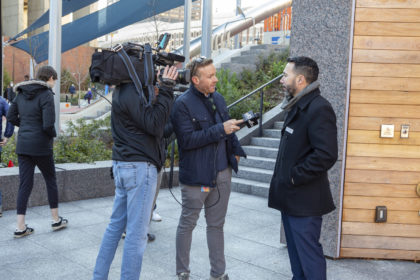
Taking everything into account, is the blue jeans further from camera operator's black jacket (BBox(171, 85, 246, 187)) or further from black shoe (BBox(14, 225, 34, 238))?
black shoe (BBox(14, 225, 34, 238))

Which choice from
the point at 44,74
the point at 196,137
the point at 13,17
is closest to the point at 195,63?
the point at 196,137

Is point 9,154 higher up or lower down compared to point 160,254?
higher up

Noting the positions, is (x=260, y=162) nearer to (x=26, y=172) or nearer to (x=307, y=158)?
(x=26, y=172)

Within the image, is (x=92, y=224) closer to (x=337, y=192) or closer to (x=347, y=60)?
(x=337, y=192)

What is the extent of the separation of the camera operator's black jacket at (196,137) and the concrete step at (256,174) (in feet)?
14.5

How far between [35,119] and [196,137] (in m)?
2.26

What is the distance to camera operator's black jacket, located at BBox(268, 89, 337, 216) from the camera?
2996mm

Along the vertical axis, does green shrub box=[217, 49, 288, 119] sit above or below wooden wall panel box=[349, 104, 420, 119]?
above

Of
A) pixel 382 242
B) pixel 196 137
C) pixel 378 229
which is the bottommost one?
pixel 382 242

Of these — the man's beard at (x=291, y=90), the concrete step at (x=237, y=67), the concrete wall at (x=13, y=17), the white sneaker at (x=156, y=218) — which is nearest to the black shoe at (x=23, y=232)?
the white sneaker at (x=156, y=218)

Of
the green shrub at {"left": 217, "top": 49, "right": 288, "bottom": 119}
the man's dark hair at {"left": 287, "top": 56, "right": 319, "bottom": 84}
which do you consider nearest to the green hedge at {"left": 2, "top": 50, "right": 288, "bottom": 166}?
the green shrub at {"left": 217, "top": 49, "right": 288, "bottom": 119}

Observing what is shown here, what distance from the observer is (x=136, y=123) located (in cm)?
300

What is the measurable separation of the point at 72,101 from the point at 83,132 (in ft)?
93.9

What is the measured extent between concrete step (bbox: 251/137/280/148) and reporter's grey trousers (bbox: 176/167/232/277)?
537cm
